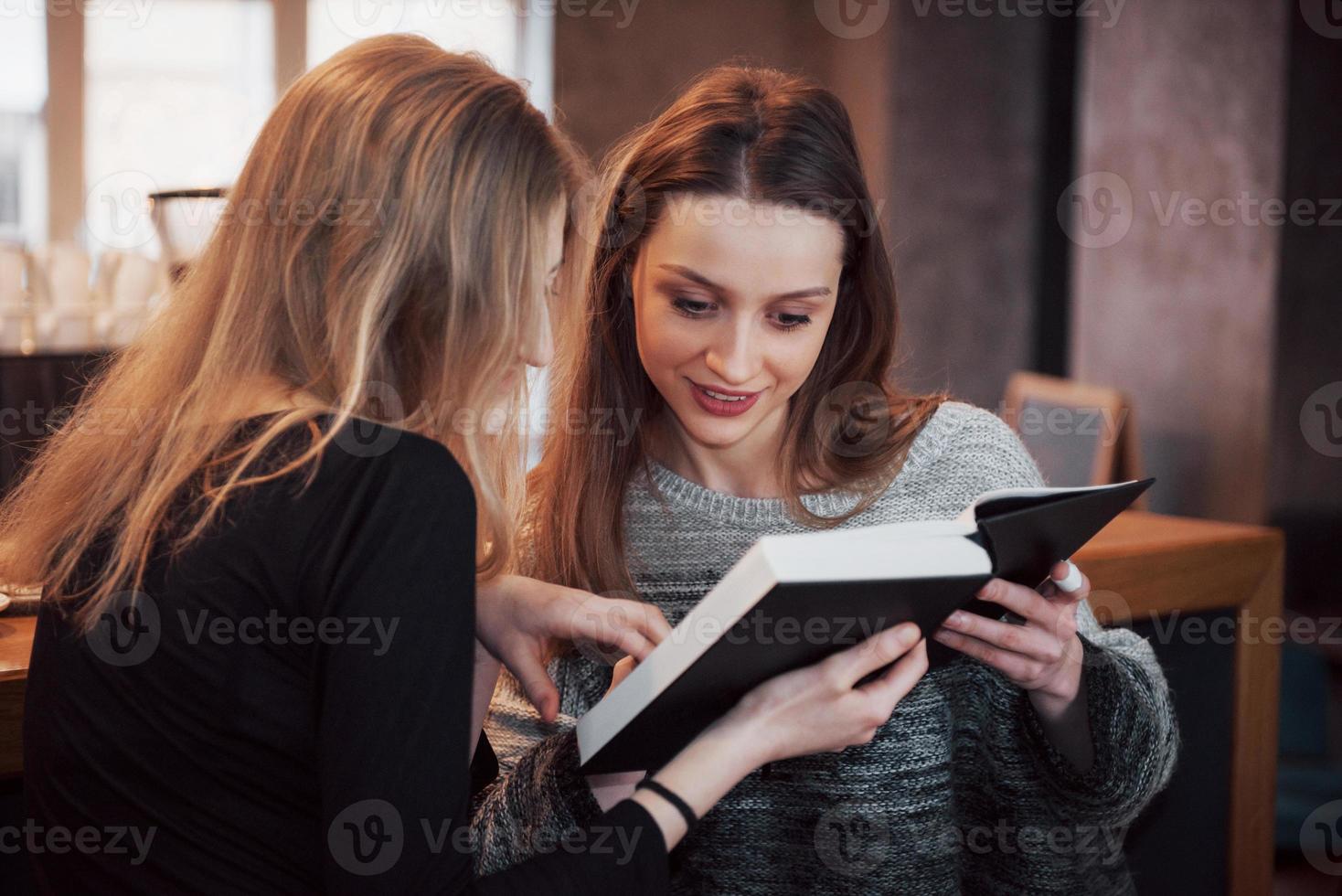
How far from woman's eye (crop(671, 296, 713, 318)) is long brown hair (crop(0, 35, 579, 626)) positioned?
397 mm

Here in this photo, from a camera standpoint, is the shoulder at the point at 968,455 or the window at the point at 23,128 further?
the window at the point at 23,128

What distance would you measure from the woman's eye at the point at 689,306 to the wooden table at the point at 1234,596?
70cm

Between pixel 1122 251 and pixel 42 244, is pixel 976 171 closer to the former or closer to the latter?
pixel 1122 251

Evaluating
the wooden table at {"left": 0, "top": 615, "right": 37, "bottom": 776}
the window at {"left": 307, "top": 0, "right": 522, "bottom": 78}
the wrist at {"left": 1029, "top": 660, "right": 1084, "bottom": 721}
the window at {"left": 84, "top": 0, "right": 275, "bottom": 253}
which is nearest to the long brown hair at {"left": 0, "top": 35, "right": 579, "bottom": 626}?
the wooden table at {"left": 0, "top": 615, "right": 37, "bottom": 776}

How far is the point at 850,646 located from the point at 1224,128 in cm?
320

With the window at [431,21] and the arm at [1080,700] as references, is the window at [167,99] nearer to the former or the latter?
the window at [431,21]

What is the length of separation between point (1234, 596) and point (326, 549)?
5.30 ft

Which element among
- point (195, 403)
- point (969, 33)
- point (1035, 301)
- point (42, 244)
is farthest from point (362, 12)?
point (195, 403)

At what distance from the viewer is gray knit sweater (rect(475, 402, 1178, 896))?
1.40 meters

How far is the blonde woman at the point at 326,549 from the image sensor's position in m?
0.89

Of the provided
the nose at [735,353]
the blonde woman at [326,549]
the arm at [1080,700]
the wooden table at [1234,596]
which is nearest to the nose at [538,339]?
the blonde woman at [326,549]

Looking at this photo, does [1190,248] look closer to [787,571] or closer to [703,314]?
[703,314]

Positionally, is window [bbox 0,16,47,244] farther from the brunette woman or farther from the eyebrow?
the eyebrow

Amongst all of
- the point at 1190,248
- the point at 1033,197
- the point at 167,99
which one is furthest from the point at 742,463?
the point at 167,99
